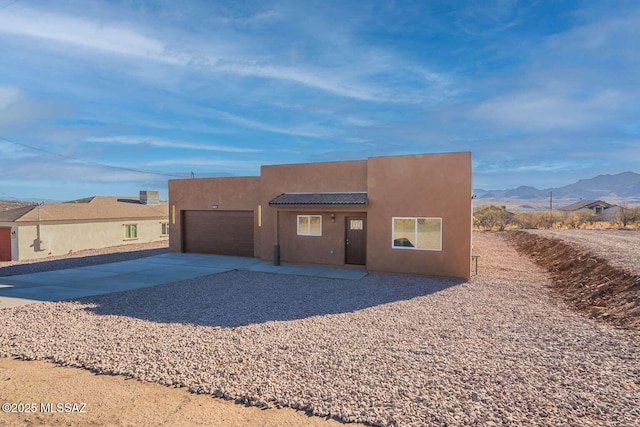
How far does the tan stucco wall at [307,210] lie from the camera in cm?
1455

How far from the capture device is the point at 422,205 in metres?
12.9

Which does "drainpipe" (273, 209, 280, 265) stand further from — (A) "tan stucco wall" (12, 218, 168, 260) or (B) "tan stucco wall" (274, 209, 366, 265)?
(A) "tan stucco wall" (12, 218, 168, 260)

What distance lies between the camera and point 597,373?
5207 millimetres

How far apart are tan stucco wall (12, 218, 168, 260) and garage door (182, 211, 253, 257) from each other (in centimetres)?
1809

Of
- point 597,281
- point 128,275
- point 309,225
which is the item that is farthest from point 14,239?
point 597,281

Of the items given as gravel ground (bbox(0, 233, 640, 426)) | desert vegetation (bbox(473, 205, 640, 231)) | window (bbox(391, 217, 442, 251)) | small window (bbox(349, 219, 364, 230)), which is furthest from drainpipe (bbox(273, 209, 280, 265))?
desert vegetation (bbox(473, 205, 640, 231))

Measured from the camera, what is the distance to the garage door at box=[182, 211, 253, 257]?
17766 mm

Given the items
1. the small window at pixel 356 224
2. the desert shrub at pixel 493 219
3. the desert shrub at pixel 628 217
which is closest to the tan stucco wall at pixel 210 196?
the small window at pixel 356 224

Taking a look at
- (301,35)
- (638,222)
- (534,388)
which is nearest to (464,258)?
(534,388)

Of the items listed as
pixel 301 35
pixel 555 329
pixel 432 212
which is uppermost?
pixel 301 35

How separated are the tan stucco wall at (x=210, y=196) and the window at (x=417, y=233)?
6939 millimetres

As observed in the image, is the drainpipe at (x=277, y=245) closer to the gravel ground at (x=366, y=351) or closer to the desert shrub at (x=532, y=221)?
the gravel ground at (x=366, y=351)

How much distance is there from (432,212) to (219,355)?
361 inches

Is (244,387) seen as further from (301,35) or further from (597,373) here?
(301,35)
